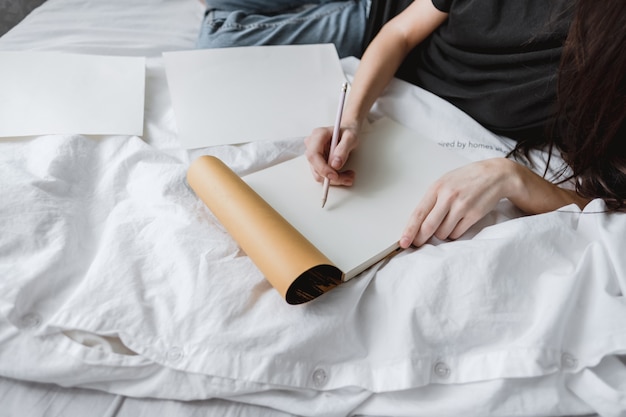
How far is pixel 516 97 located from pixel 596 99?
192 mm

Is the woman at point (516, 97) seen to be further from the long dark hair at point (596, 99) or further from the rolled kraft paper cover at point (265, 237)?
the rolled kraft paper cover at point (265, 237)

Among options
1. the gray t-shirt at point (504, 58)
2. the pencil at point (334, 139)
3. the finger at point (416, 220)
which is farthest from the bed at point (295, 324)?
the gray t-shirt at point (504, 58)

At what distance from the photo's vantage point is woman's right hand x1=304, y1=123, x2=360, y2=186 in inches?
24.8

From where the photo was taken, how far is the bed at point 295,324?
0.46 metres

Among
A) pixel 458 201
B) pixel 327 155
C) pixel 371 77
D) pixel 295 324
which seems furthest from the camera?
pixel 371 77

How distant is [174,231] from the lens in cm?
55

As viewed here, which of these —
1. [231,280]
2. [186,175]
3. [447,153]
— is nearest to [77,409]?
[231,280]

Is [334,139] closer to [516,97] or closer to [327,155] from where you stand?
[327,155]

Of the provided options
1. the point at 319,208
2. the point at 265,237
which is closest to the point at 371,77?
the point at 319,208

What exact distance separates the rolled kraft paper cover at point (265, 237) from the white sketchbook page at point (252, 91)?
153 millimetres

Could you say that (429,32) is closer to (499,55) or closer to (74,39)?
(499,55)

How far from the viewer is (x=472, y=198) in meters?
0.58

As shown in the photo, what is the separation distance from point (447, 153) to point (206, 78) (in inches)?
16.7

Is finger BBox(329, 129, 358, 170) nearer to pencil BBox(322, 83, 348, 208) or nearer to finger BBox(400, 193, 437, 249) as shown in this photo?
pencil BBox(322, 83, 348, 208)
